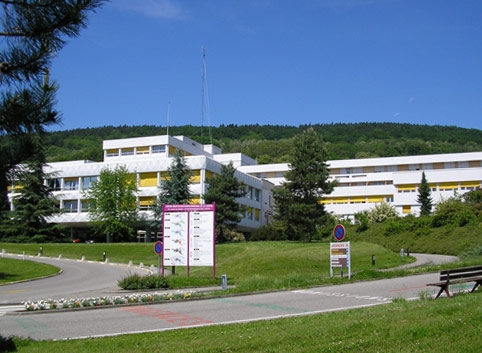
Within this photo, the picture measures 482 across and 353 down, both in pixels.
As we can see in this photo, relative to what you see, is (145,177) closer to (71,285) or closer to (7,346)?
(71,285)

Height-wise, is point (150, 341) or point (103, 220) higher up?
point (103, 220)

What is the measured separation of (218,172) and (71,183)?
19901 mm

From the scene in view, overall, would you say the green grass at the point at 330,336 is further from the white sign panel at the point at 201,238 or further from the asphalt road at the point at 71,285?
the white sign panel at the point at 201,238

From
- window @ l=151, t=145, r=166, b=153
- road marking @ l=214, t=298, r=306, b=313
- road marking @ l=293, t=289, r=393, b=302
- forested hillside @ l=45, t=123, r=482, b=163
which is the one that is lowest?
road marking @ l=214, t=298, r=306, b=313

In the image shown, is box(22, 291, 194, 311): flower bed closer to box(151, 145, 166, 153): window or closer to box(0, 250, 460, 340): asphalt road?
box(0, 250, 460, 340): asphalt road

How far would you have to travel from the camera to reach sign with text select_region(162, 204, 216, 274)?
3028cm

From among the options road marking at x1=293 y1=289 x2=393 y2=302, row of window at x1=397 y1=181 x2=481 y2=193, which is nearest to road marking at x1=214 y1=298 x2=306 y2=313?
road marking at x1=293 y1=289 x2=393 y2=302

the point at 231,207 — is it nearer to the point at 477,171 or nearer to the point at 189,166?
the point at 189,166

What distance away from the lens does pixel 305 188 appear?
54.8 meters

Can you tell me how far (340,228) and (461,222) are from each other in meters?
31.0

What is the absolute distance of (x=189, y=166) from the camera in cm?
6469

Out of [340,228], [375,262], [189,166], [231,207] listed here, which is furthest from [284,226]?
[340,228]

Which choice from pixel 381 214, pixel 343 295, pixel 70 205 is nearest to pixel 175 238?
pixel 343 295

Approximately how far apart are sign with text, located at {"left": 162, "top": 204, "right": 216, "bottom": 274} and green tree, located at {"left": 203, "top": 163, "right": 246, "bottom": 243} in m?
26.2
